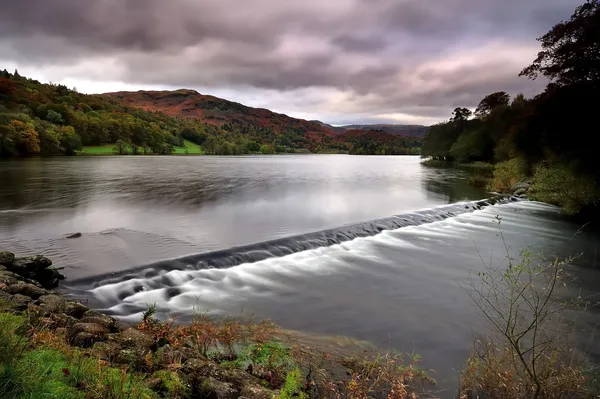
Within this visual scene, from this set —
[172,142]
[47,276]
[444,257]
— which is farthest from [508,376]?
[172,142]

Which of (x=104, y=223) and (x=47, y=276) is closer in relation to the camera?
(x=47, y=276)

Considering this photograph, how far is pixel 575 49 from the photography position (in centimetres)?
2109

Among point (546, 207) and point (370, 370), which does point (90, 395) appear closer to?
point (370, 370)

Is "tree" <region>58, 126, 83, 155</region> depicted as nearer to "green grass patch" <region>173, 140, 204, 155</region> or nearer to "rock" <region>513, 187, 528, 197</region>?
"green grass patch" <region>173, 140, 204, 155</region>

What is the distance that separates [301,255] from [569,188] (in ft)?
55.9

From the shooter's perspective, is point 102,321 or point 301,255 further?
point 301,255

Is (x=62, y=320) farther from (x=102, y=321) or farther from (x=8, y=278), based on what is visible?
(x=8, y=278)

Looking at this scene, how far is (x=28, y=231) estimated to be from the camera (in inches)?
580

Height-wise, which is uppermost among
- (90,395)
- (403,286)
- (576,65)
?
(576,65)

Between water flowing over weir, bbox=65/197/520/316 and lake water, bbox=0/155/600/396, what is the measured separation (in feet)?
0.17

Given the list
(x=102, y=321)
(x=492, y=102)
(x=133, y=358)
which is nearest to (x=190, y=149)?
(x=492, y=102)

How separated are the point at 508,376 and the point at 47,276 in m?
10.7

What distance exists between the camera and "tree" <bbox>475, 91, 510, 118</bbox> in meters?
73.9

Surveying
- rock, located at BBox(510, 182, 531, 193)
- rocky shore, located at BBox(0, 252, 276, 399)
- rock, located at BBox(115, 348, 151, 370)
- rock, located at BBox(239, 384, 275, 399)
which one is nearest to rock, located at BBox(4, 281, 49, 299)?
rocky shore, located at BBox(0, 252, 276, 399)
